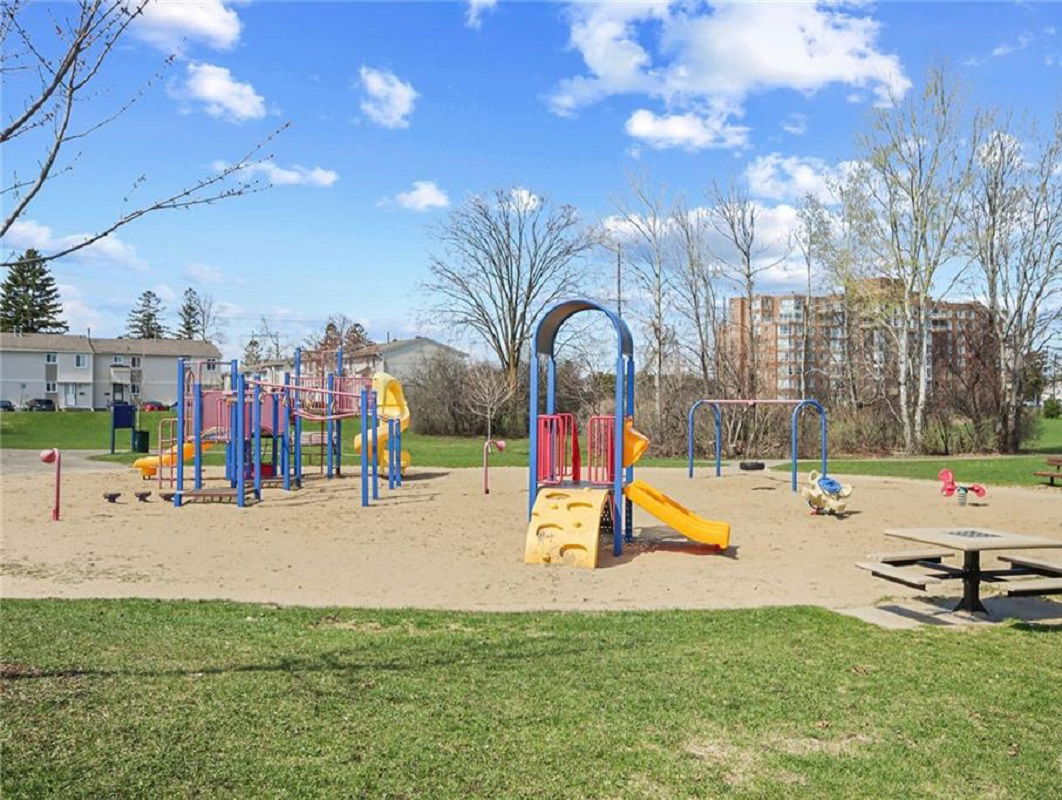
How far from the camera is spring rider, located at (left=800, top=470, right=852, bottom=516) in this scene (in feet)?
44.7

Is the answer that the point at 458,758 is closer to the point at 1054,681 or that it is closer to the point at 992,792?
the point at 992,792

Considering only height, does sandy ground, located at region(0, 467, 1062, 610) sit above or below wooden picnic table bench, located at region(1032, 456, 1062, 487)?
below

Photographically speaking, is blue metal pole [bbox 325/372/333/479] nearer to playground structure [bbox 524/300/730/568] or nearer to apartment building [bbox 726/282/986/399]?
playground structure [bbox 524/300/730/568]

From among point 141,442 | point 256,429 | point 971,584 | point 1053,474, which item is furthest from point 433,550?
point 141,442

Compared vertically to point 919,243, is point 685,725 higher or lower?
lower

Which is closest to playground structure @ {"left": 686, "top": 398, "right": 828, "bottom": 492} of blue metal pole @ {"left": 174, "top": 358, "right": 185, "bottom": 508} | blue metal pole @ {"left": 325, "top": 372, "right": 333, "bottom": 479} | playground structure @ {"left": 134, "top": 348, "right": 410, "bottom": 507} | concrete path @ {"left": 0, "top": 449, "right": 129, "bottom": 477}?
playground structure @ {"left": 134, "top": 348, "right": 410, "bottom": 507}

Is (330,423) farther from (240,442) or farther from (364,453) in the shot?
(240,442)

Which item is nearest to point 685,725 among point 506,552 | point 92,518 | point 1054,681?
point 1054,681

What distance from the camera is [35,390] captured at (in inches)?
2899

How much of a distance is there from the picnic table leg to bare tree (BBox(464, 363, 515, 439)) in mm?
33119

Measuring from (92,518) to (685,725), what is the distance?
1122cm

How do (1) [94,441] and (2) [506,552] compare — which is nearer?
(2) [506,552]

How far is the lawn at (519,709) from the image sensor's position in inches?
141

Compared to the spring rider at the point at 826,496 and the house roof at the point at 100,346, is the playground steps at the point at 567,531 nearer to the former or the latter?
the spring rider at the point at 826,496
